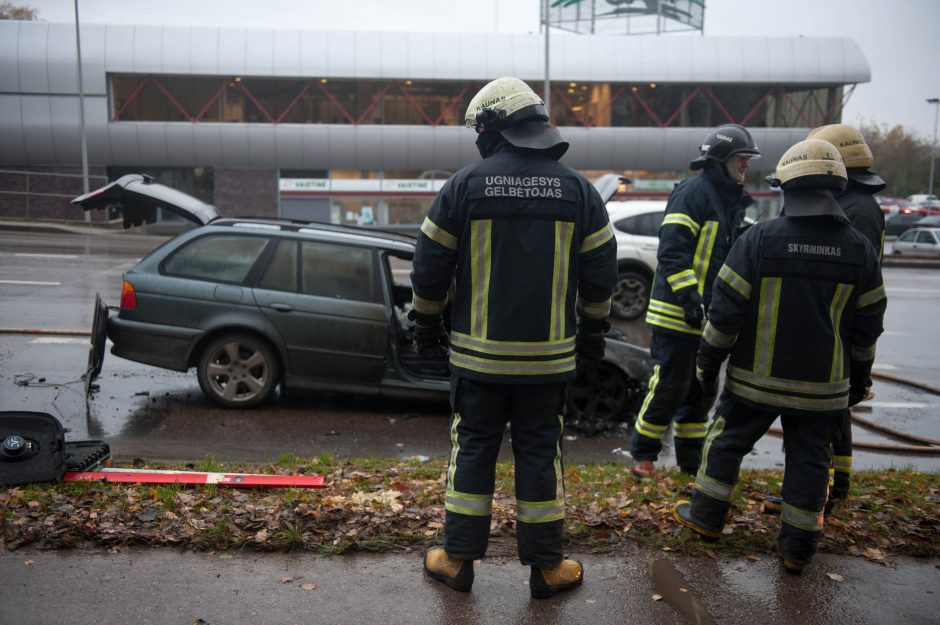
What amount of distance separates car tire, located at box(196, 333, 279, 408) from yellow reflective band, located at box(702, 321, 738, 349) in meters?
4.25

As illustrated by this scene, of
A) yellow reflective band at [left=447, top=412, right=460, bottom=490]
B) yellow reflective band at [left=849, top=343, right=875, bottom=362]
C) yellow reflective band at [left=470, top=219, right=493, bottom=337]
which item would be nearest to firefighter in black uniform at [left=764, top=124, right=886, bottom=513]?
yellow reflective band at [left=849, top=343, right=875, bottom=362]

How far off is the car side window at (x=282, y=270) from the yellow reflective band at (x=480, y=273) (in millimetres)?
4097

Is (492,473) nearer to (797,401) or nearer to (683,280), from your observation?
(797,401)

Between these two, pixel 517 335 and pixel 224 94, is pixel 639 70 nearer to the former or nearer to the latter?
pixel 224 94

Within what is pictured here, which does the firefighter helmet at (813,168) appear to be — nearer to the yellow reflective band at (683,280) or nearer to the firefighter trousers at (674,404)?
the yellow reflective band at (683,280)

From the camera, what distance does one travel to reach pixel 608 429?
23.9 feet

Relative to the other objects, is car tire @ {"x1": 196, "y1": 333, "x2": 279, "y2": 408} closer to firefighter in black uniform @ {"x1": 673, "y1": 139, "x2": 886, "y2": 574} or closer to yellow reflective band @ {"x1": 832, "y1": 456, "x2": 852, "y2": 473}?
firefighter in black uniform @ {"x1": 673, "y1": 139, "x2": 886, "y2": 574}

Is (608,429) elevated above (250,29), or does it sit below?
below

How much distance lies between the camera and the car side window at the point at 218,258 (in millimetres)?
7344

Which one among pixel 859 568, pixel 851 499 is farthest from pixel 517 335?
pixel 851 499

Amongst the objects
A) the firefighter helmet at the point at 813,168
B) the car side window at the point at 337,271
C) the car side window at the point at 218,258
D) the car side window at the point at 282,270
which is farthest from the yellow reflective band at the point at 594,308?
the car side window at the point at 218,258

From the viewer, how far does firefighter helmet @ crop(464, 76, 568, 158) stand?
3.52 m

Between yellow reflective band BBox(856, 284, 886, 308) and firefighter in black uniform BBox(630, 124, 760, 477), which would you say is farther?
firefighter in black uniform BBox(630, 124, 760, 477)

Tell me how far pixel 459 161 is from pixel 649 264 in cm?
2026
